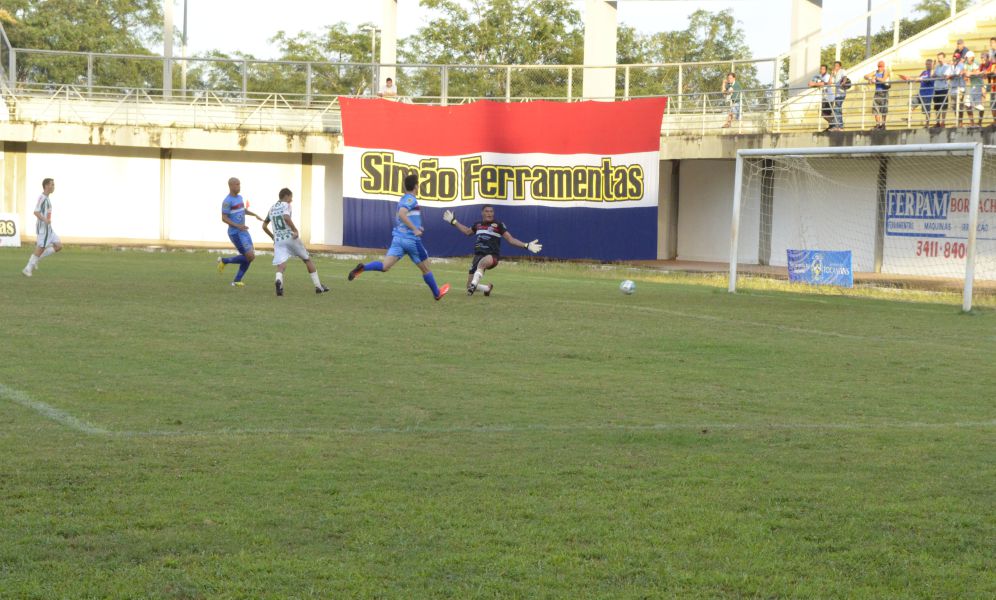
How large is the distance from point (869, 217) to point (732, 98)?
4795 millimetres

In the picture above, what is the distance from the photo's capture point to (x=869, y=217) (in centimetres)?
3175

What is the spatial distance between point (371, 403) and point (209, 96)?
107ft

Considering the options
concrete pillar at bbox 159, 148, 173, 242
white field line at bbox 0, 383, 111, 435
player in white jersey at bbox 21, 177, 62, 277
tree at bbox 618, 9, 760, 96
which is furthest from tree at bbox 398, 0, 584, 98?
white field line at bbox 0, 383, 111, 435

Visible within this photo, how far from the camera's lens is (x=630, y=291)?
21.7m

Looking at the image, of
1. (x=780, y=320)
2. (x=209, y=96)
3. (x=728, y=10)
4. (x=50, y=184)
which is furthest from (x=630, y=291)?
(x=728, y=10)

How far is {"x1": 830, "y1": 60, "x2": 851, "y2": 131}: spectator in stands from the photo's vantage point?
29655mm

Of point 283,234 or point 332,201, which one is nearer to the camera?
point 283,234

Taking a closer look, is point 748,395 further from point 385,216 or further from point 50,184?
point 385,216

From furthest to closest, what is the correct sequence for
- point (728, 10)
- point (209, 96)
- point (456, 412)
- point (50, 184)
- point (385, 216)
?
1. point (728, 10)
2. point (209, 96)
3. point (385, 216)
4. point (50, 184)
5. point (456, 412)

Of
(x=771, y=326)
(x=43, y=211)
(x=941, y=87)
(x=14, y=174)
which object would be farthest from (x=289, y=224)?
(x=14, y=174)

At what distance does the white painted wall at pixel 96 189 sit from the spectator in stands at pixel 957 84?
25.6 m

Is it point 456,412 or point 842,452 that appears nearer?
point 842,452

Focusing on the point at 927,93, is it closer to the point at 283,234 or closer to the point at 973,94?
the point at 973,94

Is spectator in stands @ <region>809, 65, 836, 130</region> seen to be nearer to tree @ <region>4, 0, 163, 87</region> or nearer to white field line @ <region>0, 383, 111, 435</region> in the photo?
white field line @ <region>0, 383, 111, 435</region>
